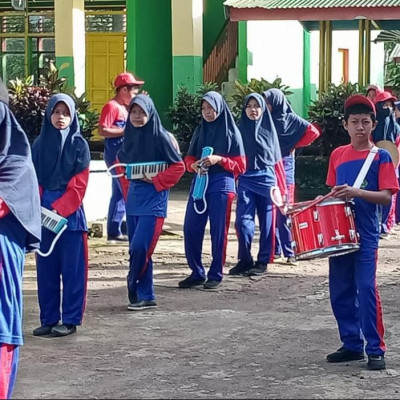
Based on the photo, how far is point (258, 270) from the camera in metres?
10.6

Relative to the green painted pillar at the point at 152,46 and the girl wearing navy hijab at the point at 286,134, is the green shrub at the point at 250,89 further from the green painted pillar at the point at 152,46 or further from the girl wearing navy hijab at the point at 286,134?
the girl wearing navy hijab at the point at 286,134

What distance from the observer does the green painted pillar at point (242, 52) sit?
20.7 metres

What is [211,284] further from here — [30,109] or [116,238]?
[30,109]

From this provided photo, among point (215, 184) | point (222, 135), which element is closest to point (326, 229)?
point (215, 184)

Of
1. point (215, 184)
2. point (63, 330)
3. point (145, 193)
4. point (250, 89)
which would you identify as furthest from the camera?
point (250, 89)

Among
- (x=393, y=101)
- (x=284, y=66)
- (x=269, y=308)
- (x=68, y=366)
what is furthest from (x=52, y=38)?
(x=68, y=366)

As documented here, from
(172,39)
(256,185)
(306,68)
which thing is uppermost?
(172,39)

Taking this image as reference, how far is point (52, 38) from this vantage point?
21938mm

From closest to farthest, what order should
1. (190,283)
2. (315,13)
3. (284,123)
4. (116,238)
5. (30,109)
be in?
(190,283), (284,123), (116,238), (30,109), (315,13)

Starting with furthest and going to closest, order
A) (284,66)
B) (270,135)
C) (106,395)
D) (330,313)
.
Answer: (284,66) → (270,135) → (330,313) → (106,395)

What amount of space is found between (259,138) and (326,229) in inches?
157

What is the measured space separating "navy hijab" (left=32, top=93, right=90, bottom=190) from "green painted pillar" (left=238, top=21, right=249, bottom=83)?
13.1 metres

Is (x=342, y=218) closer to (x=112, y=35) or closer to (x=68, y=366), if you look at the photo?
(x=68, y=366)

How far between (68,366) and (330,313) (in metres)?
2.68
